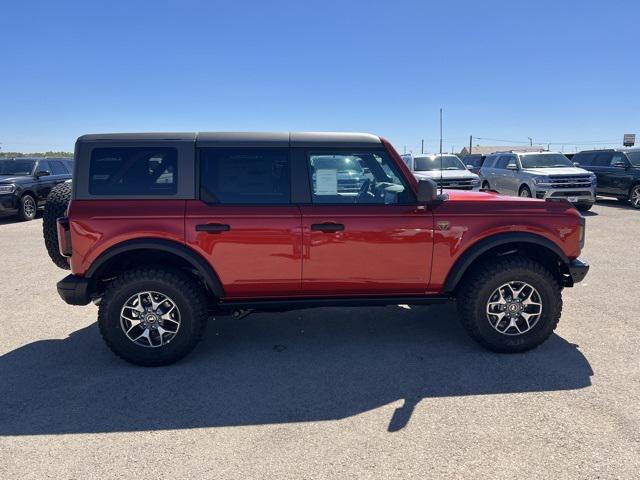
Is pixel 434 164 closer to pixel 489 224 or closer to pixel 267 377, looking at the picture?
pixel 489 224

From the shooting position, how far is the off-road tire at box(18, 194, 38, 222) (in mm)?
12391

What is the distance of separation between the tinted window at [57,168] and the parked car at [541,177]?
14.5 meters

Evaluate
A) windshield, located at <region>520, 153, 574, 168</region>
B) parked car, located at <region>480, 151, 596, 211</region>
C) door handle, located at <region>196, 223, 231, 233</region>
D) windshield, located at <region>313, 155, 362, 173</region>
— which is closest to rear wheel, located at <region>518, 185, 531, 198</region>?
parked car, located at <region>480, 151, 596, 211</region>

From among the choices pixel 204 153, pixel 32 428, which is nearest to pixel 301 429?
pixel 32 428

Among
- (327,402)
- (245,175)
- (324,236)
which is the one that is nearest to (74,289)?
(245,175)

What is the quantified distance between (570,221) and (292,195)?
243 centimetres

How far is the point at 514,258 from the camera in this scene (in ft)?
12.6

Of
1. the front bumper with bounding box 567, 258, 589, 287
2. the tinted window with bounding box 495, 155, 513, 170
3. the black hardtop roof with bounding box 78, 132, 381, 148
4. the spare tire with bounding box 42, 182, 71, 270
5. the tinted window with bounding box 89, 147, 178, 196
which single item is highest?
the tinted window with bounding box 495, 155, 513, 170

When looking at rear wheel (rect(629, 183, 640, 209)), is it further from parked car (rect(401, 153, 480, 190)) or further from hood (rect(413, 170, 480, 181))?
hood (rect(413, 170, 480, 181))

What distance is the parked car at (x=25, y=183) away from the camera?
12.0 metres

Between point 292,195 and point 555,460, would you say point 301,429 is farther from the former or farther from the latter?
point 292,195

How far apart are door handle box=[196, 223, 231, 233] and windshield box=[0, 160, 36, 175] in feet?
40.4

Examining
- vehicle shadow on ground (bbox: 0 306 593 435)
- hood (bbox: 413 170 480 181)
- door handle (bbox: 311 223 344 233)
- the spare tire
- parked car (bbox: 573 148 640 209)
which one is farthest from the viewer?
parked car (bbox: 573 148 640 209)

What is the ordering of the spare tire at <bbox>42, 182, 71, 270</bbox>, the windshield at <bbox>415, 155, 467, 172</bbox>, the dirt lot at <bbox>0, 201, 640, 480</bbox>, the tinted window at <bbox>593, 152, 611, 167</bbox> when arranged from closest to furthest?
the dirt lot at <bbox>0, 201, 640, 480</bbox> < the spare tire at <bbox>42, 182, 71, 270</bbox> < the windshield at <bbox>415, 155, 467, 172</bbox> < the tinted window at <bbox>593, 152, 611, 167</bbox>
